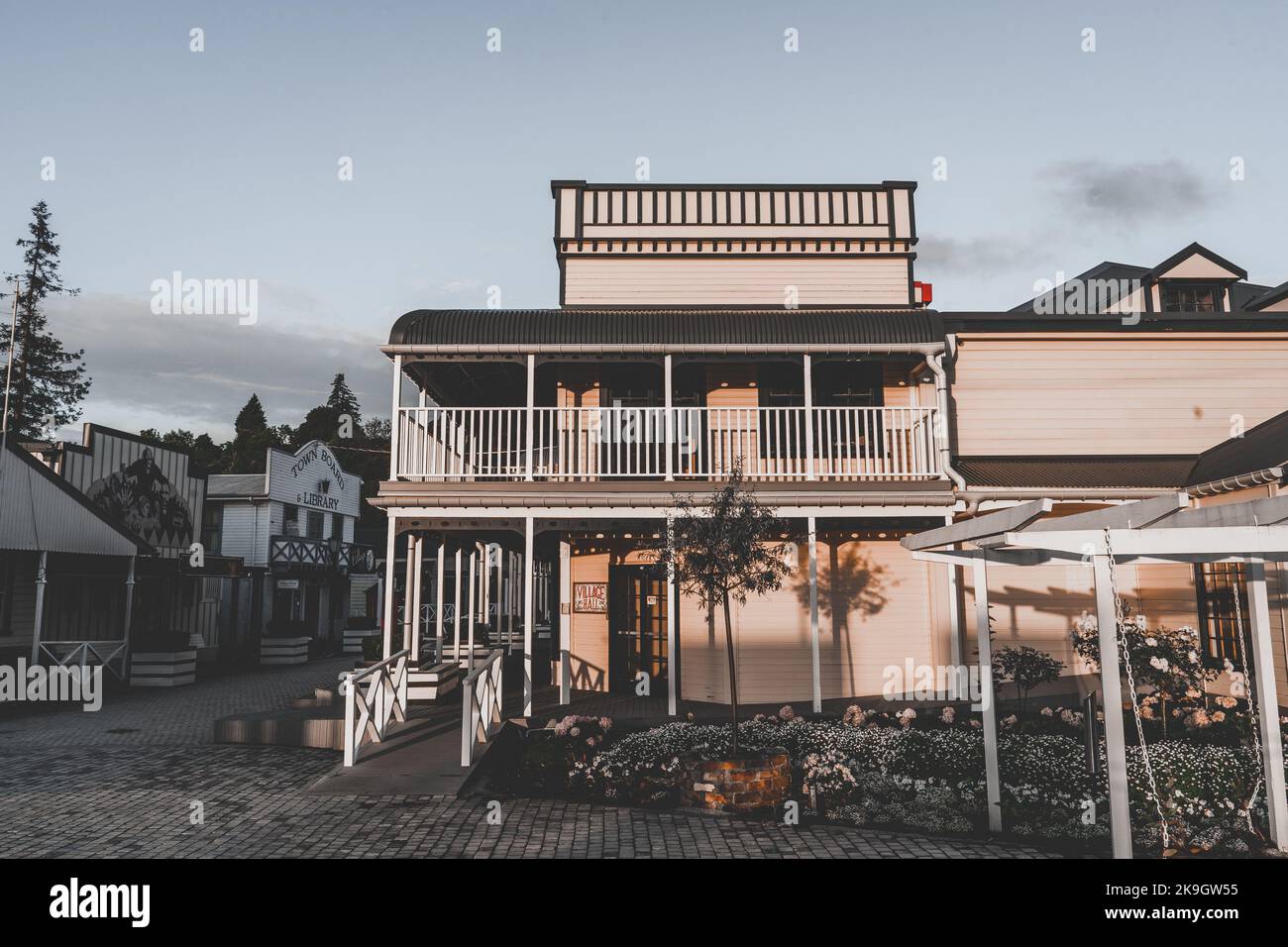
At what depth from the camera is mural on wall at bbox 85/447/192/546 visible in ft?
66.0

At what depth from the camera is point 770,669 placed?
13.4 m

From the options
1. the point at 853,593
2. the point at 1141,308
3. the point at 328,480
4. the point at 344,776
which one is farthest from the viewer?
the point at 328,480

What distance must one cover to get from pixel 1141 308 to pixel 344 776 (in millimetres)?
19631

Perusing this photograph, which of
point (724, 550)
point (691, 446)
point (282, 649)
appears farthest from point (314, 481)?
point (724, 550)

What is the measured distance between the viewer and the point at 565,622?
43.7 feet

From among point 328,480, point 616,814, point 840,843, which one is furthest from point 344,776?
point 328,480

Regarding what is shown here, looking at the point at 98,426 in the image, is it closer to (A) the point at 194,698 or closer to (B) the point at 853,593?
(A) the point at 194,698

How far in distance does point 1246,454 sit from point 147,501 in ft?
79.4

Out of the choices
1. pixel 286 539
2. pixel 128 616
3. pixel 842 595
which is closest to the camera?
pixel 842 595

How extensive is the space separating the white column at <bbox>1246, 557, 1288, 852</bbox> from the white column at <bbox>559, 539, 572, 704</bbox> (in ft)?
27.6

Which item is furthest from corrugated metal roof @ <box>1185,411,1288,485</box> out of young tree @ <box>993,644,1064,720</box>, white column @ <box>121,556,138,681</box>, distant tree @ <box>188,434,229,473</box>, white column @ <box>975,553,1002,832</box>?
distant tree @ <box>188,434,229,473</box>

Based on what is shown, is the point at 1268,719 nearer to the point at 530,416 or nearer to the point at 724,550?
the point at 724,550

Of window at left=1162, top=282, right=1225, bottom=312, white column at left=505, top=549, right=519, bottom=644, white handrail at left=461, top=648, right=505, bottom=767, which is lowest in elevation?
white handrail at left=461, top=648, right=505, bottom=767

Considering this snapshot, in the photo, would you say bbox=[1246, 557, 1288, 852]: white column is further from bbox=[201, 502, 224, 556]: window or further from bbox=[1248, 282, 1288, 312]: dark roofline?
bbox=[201, 502, 224, 556]: window
